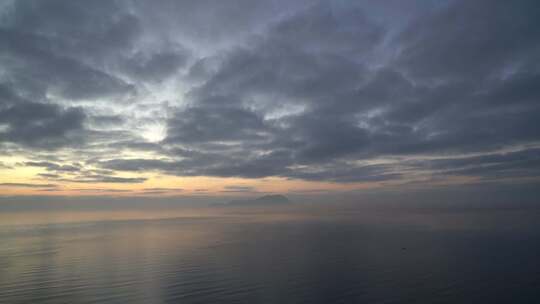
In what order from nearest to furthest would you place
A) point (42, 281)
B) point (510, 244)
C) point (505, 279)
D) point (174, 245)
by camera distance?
point (505, 279) → point (42, 281) → point (510, 244) → point (174, 245)

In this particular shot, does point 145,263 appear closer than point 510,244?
Yes

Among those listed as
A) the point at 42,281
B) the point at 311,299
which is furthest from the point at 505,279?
the point at 42,281

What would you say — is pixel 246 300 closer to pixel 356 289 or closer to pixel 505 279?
pixel 356 289

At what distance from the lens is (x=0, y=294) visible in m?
34.1

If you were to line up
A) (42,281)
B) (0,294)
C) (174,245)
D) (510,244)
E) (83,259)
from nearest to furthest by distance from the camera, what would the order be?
(0,294) → (42,281) → (83,259) → (510,244) → (174,245)

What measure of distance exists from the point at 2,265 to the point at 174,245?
29.8 meters

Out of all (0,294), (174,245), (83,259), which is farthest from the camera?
(174,245)

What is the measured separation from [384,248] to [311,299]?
34862 mm

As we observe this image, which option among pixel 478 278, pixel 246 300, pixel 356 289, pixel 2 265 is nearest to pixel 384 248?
pixel 478 278

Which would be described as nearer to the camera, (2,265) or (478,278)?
(478,278)

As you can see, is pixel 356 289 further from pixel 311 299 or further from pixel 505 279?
pixel 505 279

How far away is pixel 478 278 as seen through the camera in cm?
3756

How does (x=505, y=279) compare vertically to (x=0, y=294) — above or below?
below

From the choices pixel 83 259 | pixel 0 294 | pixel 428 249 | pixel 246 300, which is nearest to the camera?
pixel 246 300
